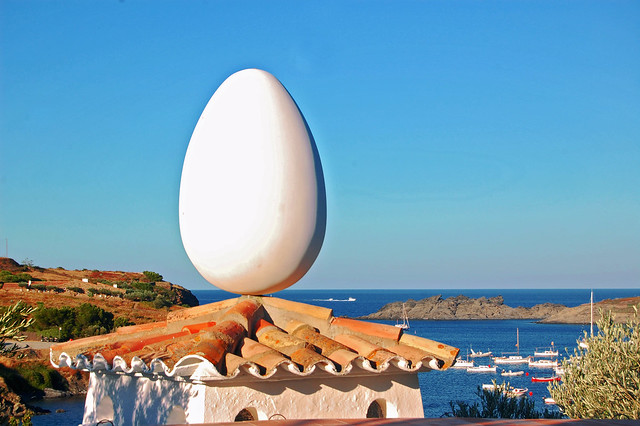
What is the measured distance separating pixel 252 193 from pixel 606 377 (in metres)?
6.27

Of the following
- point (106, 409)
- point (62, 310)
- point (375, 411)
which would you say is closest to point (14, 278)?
point (62, 310)

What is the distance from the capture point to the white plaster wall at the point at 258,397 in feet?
24.5

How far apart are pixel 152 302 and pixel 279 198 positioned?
50.4 meters

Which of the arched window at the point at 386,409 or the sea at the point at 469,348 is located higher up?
the arched window at the point at 386,409

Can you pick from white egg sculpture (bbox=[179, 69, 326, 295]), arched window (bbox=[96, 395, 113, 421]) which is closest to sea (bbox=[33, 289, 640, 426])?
white egg sculpture (bbox=[179, 69, 326, 295])

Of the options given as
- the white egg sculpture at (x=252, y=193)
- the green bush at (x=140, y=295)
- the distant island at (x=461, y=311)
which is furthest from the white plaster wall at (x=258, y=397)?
the distant island at (x=461, y=311)

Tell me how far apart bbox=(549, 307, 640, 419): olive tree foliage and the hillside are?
132 feet

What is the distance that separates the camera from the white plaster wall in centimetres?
746

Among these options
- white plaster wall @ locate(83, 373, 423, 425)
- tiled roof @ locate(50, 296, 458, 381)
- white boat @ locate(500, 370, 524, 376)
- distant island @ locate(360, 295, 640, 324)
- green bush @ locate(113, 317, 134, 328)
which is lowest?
white boat @ locate(500, 370, 524, 376)

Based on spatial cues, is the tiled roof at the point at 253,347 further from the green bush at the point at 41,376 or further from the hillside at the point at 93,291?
the hillside at the point at 93,291

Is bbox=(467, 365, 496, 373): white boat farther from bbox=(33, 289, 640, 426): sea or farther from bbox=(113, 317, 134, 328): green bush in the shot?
bbox=(113, 317, 134, 328): green bush

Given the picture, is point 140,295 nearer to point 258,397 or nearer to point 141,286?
point 141,286

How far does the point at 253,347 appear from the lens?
7934 millimetres

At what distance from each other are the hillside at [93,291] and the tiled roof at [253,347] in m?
40.4
